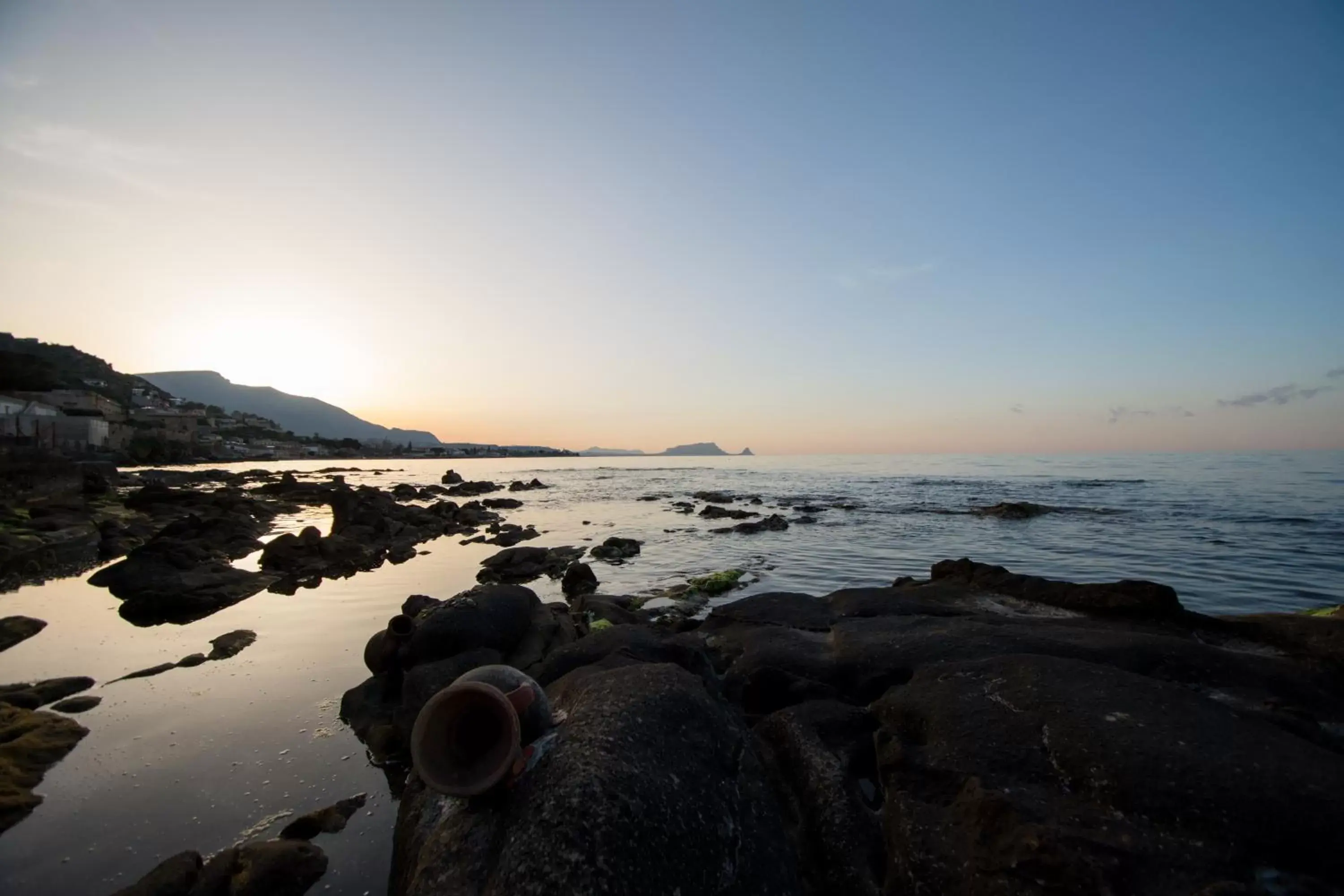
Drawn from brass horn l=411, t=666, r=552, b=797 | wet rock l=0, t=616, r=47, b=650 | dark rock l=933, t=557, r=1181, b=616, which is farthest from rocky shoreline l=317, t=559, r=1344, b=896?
wet rock l=0, t=616, r=47, b=650

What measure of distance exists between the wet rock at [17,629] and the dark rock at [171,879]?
32.1ft

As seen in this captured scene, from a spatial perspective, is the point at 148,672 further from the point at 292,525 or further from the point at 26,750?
the point at 292,525

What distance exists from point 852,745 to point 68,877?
711 centimetres

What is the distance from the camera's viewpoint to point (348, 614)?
1334cm

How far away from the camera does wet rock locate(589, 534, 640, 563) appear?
21.9 meters

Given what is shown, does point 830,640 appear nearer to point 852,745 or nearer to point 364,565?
point 852,745

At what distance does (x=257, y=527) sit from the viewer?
26.2m

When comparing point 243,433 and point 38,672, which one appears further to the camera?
point 243,433

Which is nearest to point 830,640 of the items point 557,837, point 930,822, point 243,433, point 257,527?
point 930,822

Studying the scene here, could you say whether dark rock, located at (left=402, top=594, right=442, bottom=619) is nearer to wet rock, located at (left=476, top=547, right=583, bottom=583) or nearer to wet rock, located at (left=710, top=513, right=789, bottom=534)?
wet rock, located at (left=476, top=547, right=583, bottom=583)

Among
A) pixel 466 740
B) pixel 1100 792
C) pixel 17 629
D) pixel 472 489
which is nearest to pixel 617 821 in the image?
pixel 466 740

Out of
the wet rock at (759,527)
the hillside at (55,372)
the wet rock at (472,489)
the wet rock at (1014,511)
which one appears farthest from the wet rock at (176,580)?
the hillside at (55,372)

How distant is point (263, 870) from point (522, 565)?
1472 cm

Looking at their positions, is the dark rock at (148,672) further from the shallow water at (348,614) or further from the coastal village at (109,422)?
the coastal village at (109,422)
